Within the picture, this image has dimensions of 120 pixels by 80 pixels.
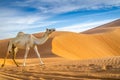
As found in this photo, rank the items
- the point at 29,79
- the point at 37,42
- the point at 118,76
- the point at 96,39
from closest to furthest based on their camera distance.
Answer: the point at 118,76, the point at 29,79, the point at 37,42, the point at 96,39

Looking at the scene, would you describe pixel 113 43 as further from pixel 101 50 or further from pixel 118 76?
pixel 118 76

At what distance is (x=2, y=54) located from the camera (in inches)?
1777

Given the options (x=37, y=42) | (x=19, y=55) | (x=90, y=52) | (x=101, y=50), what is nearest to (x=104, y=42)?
(x=101, y=50)

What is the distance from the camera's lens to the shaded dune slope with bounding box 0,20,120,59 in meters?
38.7

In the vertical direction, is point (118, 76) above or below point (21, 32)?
below

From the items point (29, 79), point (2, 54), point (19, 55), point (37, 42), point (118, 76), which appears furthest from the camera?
point (2, 54)

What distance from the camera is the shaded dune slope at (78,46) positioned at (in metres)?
38.7

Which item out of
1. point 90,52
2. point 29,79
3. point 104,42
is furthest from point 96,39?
point 29,79

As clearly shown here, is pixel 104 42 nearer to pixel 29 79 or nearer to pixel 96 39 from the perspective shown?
pixel 96 39

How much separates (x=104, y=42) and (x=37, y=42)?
3425 centimetres

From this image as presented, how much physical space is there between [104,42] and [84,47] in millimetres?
8114

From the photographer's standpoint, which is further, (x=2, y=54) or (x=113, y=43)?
(x=113, y=43)

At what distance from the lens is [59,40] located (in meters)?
43.7

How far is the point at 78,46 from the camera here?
44844 millimetres
